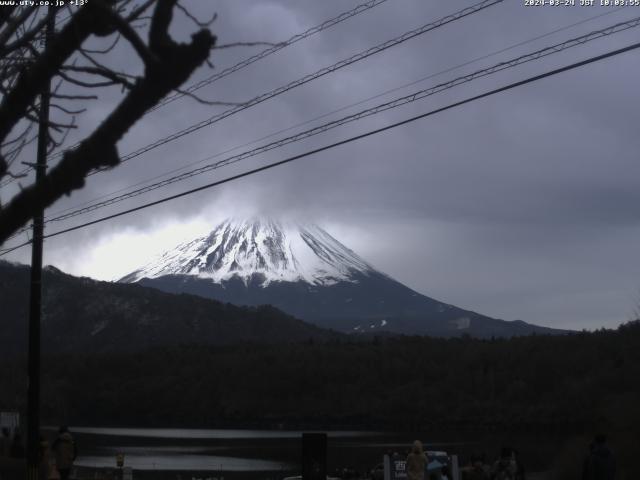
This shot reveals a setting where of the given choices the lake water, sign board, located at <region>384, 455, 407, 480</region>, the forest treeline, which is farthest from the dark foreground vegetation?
sign board, located at <region>384, 455, 407, 480</region>

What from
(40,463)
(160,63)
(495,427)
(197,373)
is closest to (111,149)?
(160,63)

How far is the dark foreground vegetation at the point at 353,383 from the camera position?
90.2 metres

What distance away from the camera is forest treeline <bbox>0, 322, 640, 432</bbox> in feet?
300

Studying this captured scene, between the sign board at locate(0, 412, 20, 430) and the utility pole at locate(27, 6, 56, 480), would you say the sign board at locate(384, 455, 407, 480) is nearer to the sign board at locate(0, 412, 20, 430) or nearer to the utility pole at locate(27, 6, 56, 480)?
the utility pole at locate(27, 6, 56, 480)

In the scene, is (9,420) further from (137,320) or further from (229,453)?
(137,320)

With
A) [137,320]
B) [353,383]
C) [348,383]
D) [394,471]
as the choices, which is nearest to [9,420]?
[394,471]

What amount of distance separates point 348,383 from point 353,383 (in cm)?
75

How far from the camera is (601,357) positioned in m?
91.5

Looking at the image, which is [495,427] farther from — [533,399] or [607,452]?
[607,452]

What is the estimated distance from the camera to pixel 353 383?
11644 cm

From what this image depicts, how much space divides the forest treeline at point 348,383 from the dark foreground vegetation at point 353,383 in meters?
0.15

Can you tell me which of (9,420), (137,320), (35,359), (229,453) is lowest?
(229,453)

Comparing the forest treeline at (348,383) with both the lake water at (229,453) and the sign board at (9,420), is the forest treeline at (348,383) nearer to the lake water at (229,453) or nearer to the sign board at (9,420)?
the lake water at (229,453)

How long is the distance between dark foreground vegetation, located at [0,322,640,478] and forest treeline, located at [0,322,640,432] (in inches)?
5.9
